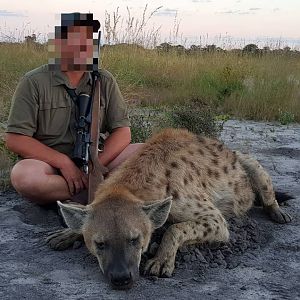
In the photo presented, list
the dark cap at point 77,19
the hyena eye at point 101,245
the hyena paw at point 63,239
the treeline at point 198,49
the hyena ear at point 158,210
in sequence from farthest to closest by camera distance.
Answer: the treeline at point 198,49 → the dark cap at point 77,19 → the hyena paw at point 63,239 → the hyena ear at point 158,210 → the hyena eye at point 101,245

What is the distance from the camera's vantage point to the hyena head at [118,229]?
9.90ft

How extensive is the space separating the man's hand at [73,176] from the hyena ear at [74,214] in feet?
2.78

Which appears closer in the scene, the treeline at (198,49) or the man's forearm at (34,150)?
the man's forearm at (34,150)

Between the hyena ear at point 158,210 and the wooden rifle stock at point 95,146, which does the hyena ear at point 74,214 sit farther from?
the wooden rifle stock at point 95,146

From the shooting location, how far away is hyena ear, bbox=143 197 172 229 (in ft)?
10.7

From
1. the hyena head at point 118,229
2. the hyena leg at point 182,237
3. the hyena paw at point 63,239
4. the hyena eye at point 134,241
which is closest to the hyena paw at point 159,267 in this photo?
the hyena leg at point 182,237

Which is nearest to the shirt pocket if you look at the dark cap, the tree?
the dark cap

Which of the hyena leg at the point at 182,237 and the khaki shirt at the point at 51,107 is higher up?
the khaki shirt at the point at 51,107

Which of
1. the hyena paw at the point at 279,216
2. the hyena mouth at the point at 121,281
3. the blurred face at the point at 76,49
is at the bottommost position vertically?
the hyena paw at the point at 279,216

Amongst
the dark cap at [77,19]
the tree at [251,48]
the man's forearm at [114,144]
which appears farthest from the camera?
the tree at [251,48]

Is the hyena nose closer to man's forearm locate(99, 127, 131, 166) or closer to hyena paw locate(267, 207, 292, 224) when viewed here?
man's forearm locate(99, 127, 131, 166)

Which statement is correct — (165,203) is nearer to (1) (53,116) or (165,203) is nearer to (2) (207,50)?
(1) (53,116)

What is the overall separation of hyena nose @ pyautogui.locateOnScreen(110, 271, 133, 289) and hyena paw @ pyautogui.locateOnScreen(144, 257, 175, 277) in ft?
0.91

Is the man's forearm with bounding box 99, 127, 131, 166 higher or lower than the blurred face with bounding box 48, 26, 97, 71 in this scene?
lower
